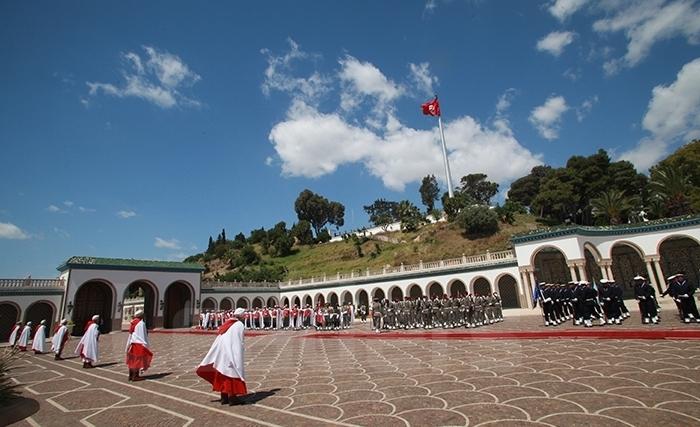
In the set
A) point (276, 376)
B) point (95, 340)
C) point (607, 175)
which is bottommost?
point (276, 376)

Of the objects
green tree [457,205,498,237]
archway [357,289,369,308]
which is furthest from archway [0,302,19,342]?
green tree [457,205,498,237]

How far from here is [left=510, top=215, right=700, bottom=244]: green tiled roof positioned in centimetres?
2083

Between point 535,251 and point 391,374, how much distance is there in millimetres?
19482

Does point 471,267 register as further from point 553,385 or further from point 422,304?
point 553,385

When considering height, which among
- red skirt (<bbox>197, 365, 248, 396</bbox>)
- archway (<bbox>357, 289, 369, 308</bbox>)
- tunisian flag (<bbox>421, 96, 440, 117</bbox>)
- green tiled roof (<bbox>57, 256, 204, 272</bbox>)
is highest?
tunisian flag (<bbox>421, 96, 440, 117</bbox>)

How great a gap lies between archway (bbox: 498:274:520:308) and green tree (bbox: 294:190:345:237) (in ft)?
197

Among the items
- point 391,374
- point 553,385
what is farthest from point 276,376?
point 553,385

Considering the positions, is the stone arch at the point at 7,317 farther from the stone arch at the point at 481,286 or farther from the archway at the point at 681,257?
the archway at the point at 681,257

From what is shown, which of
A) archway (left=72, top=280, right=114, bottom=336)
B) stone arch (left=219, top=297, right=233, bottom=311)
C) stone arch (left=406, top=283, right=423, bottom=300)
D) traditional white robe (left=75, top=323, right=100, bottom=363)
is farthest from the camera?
stone arch (left=219, top=297, right=233, bottom=311)

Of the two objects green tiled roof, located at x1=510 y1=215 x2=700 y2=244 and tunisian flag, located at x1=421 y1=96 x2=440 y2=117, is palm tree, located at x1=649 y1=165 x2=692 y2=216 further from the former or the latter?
tunisian flag, located at x1=421 y1=96 x2=440 y2=117

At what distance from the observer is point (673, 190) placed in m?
27.9

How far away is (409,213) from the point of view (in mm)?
62250

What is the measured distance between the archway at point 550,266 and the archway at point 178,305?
28.6m

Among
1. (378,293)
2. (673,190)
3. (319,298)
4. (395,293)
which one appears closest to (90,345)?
(395,293)
